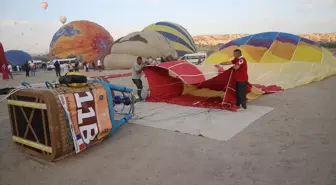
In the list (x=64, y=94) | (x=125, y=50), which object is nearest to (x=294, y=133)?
(x=64, y=94)

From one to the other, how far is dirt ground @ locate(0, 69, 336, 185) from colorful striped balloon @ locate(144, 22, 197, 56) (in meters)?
20.9

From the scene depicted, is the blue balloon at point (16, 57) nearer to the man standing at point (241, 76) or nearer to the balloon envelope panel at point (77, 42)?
the balloon envelope panel at point (77, 42)

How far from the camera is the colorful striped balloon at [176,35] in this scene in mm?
24875

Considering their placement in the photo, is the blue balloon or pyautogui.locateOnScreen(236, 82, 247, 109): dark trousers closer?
pyautogui.locateOnScreen(236, 82, 247, 109): dark trousers

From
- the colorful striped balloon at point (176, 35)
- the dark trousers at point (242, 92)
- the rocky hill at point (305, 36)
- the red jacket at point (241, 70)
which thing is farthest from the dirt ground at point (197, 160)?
the rocky hill at point (305, 36)

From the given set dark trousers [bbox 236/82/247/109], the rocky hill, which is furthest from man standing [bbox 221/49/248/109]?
the rocky hill

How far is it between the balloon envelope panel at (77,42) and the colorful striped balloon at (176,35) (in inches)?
215

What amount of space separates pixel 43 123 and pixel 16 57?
34.0 m

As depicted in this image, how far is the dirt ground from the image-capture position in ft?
9.05

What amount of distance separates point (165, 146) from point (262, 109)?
2.69m

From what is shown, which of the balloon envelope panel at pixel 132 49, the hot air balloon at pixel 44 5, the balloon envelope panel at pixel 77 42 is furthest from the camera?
the hot air balloon at pixel 44 5

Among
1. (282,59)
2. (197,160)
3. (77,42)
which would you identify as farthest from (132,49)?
(197,160)

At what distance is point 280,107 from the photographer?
563 cm

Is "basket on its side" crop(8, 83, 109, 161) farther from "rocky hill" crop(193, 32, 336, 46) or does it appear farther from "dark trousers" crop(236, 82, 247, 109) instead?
"rocky hill" crop(193, 32, 336, 46)
